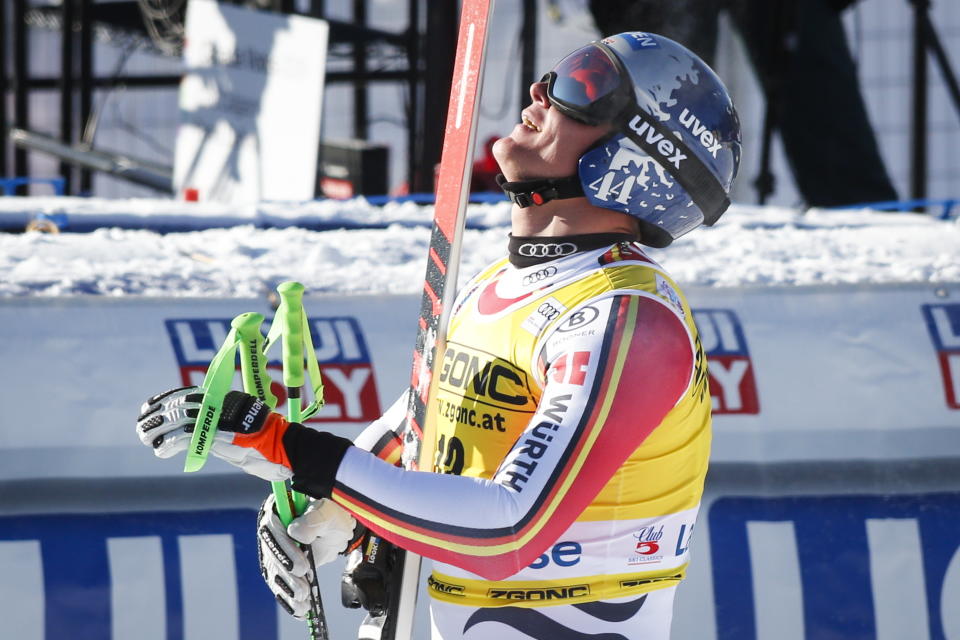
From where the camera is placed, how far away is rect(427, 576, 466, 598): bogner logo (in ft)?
5.66

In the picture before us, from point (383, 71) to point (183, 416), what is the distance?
8899 mm

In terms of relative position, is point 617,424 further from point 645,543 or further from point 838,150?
point 838,150

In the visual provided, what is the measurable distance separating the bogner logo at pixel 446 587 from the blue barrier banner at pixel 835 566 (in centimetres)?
104

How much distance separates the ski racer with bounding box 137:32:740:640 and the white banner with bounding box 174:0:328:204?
14.3ft

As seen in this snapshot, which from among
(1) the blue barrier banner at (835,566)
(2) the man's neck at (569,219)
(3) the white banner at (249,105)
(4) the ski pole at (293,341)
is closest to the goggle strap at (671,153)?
(2) the man's neck at (569,219)

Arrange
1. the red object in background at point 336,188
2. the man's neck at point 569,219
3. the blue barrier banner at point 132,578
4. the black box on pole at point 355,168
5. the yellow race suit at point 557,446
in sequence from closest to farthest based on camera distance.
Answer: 1. the yellow race suit at point 557,446
2. the man's neck at point 569,219
3. the blue barrier banner at point 132,578
4. the black box on pole at point 355,168
5. the red object in background at point 336,188

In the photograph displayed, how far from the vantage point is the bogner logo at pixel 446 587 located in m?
1.73

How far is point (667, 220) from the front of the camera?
182cm

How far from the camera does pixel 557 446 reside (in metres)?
1.46

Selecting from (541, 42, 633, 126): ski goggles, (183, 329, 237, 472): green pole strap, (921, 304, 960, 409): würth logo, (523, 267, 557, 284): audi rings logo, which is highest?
(541, 42, 633, 126): ski goggles

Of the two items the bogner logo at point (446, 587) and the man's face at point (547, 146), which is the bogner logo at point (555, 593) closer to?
the bogner logo at point (446, 587)

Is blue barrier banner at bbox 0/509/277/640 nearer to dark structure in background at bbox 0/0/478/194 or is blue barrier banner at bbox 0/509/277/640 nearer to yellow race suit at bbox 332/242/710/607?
yellow race suit at bbox 332/242/710/607

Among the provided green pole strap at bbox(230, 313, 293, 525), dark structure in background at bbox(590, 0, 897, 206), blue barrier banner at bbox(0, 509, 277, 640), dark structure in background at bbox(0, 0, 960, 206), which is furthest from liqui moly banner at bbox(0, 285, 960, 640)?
dark structure in background at bbox(590, 0, 897, 206)

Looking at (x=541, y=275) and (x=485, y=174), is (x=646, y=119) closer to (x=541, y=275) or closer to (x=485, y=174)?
(x=541, y=275)
